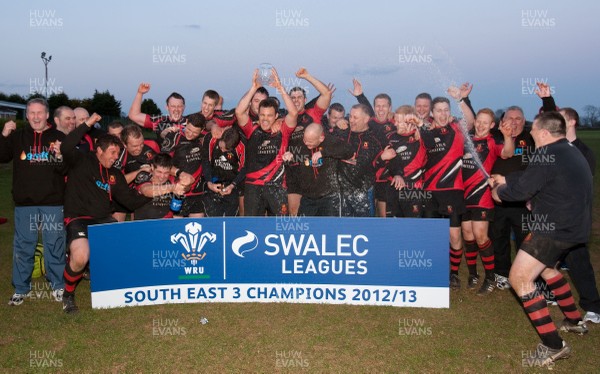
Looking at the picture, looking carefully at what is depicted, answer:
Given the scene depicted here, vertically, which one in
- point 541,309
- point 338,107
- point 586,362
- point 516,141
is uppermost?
point 338,107

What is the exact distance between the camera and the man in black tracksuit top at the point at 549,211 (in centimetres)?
577

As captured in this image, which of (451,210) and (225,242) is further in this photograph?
(451,210)

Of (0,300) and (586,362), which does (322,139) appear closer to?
(586,362)

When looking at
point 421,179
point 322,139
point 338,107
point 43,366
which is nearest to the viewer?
point 43,366

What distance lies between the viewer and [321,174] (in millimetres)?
8414

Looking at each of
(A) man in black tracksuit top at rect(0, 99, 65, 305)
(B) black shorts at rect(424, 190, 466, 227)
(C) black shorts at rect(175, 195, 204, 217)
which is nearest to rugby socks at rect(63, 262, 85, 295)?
(A) man in black tracksuit top at rect(0, 99, 65, 305)

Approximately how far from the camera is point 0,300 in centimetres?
786

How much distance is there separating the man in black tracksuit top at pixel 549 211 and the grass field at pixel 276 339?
488 millimetres

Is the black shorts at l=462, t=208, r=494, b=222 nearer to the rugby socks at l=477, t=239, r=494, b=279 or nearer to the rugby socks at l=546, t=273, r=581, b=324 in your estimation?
the rugby socks at l=477, t=239, r=494, b=279

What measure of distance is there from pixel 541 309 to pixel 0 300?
737 centimetres

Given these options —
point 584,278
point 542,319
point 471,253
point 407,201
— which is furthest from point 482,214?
point 542,319

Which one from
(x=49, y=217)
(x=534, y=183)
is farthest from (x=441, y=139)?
(x=49, y=217)

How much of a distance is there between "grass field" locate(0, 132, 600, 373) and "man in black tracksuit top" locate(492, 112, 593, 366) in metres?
0.49

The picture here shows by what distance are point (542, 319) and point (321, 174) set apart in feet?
12.6
